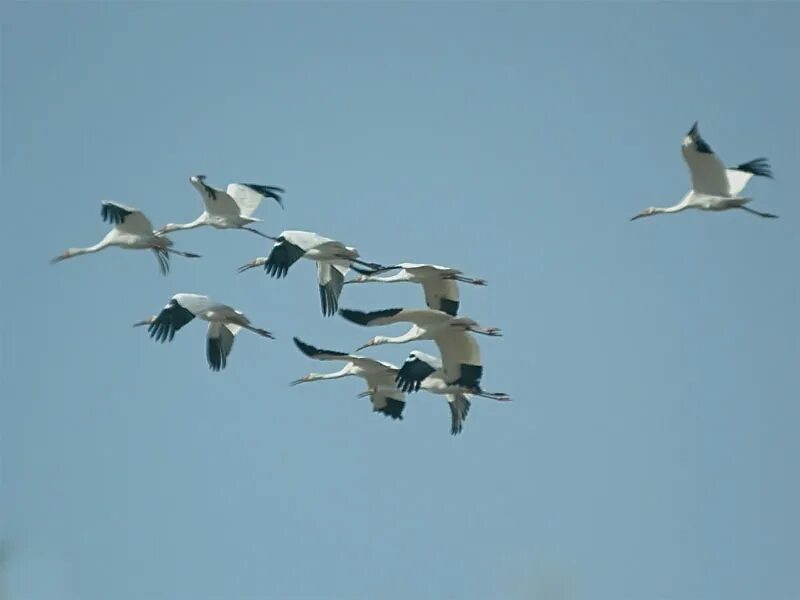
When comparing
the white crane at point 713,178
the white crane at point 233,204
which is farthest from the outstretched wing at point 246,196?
the white crane at point 713,178

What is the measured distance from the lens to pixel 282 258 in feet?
102

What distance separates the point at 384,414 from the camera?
112 ft

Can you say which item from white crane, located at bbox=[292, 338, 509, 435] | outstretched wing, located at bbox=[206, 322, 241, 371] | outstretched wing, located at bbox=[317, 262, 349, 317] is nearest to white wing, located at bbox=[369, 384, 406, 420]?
white crane, located at bbox=[292, 338, 509, 435]

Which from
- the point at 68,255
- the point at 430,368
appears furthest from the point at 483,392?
the point at 68,255

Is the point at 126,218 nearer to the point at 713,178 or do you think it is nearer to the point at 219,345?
the point at 219,345

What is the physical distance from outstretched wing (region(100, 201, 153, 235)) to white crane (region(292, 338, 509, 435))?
3.11 metres

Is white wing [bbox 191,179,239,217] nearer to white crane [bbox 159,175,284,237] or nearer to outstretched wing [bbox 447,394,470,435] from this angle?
white crane [bbox 159,175,284,237]

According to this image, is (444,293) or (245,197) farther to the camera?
(245,197)

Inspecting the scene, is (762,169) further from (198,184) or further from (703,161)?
(198,184)

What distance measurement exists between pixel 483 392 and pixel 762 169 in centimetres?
463

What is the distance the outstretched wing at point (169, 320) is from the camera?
3158 cm

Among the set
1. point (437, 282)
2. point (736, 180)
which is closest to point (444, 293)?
point (437, 282)

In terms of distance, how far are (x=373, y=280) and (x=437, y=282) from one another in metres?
1.97

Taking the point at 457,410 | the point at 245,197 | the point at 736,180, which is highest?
the point at 736,180
